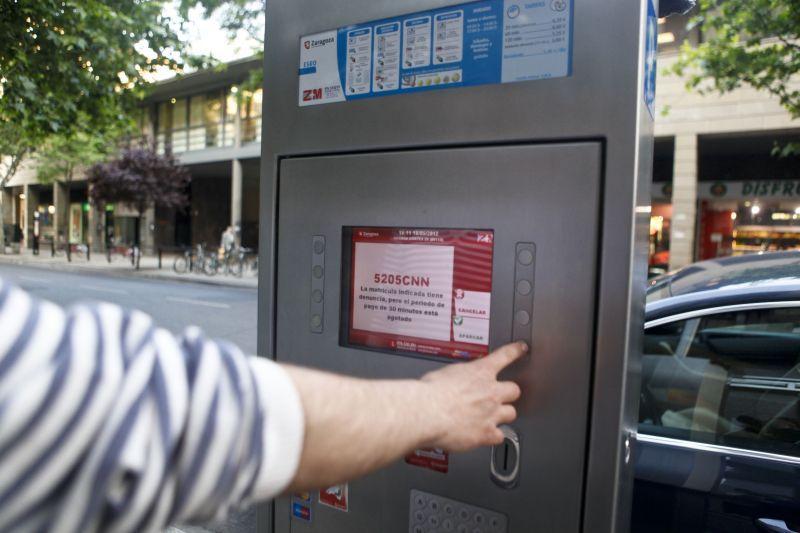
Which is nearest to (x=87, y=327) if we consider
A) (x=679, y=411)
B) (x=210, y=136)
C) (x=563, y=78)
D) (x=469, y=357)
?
(x=469, y=357)

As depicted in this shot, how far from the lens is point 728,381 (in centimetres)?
254

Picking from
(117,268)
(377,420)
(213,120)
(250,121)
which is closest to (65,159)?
(117,268)

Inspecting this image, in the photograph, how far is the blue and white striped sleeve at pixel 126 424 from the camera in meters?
0.54

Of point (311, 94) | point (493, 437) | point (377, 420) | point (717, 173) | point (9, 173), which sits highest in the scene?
→ point (717, 173)

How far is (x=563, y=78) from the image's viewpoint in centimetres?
118

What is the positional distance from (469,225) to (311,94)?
0.58 metres

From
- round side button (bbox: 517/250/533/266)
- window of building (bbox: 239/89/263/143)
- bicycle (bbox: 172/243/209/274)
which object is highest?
window of building (bbox: 239/89/263/143)

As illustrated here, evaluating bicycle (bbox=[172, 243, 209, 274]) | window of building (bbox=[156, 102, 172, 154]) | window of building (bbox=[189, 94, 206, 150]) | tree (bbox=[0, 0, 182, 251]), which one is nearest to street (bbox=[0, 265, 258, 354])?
bicycle (bbox=[172, 243, 209, 274])

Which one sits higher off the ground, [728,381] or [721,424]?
[728,381]

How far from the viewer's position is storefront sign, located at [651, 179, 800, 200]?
14688mm

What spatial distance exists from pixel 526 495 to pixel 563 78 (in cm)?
90

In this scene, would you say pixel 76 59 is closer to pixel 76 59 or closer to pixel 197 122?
pixel 76 59

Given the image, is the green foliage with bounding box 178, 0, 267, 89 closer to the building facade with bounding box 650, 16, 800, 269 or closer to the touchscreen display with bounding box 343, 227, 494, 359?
the touchscreen display with bounding box 343, 227, 494, 359

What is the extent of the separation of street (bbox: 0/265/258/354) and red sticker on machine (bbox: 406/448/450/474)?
5707 millimetres
